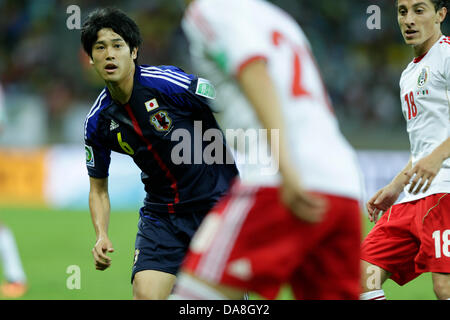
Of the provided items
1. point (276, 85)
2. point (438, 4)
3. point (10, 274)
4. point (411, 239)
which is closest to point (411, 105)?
point (438, 4)

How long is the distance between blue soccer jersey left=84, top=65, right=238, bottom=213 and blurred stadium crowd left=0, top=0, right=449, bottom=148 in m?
11.9

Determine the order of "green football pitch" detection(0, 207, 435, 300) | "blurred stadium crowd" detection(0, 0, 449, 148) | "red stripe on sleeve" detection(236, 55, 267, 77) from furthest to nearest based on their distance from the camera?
"blurred stadium crowd" detection(0, 0, 449, 148), "green football pitch" detection(0, 207, 435, 300), "red stripe on sleeve" detection(236, 55, 267, 77)

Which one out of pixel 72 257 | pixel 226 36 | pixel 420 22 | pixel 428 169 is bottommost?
pixel 72 257

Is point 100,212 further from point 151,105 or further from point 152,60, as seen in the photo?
point 152,60

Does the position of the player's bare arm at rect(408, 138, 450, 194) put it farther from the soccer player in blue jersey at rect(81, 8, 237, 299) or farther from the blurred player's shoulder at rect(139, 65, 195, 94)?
the blurred player's shoulder at rect(139, 65, 195, 94)

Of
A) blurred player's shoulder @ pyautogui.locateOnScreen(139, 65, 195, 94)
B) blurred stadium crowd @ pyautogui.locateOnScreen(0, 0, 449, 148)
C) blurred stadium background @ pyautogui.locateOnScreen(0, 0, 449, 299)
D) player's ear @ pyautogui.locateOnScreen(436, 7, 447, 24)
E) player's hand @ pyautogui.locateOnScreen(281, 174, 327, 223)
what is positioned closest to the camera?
player's hand @ pyautogui.locateOnScreen(281, 174, 327, 223)

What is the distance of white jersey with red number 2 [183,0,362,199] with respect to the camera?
2.64 meters

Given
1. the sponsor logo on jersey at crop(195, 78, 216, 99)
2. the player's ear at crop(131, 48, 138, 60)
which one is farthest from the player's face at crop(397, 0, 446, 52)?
the player's ear at crop(131, 48, 138, 60)

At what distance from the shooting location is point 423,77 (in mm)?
4316

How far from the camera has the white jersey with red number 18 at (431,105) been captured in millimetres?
4230

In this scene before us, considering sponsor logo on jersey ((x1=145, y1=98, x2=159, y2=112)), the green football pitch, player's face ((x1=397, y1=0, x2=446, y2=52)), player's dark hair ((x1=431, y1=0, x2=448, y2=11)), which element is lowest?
the green football pitch

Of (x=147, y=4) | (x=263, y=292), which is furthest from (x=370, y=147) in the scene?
(x=263, y=292)

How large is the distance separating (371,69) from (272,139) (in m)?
16.4

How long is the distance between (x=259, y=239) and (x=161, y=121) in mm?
1804
